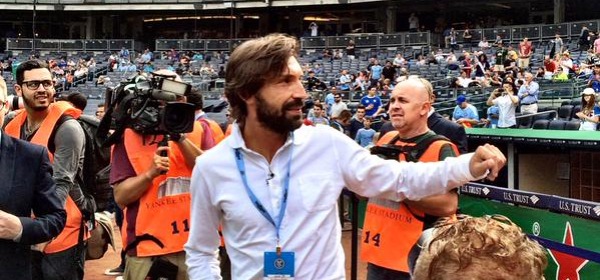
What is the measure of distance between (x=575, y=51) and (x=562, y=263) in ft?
69.5

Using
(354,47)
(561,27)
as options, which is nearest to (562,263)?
(561,27)

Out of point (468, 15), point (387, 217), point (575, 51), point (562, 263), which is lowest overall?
point (562, 263)

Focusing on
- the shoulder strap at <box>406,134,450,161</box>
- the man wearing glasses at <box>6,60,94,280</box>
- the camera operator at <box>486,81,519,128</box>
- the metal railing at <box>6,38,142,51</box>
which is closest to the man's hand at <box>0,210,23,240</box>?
the man wearing glasses at <box>6,60,94,280</box>

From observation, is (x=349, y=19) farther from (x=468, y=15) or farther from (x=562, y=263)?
(x=562, y=263)

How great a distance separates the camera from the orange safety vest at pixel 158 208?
3535 mm

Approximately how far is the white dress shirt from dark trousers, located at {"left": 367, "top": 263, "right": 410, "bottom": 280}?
46.4 inches

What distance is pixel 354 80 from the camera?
85.0ft

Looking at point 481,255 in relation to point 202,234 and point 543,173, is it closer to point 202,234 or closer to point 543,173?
point 202,234

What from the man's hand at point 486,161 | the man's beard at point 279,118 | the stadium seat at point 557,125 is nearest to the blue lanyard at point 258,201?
the man's beard at point 279,118

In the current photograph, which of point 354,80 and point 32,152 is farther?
point 354,80

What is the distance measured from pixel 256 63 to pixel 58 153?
2.02 m

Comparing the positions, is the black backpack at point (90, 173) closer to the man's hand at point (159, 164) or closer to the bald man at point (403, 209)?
the man's hand at point (159, 164)

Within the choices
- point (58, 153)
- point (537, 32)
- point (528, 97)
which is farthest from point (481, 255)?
point (537, 32)

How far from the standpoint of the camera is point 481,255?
138cm
